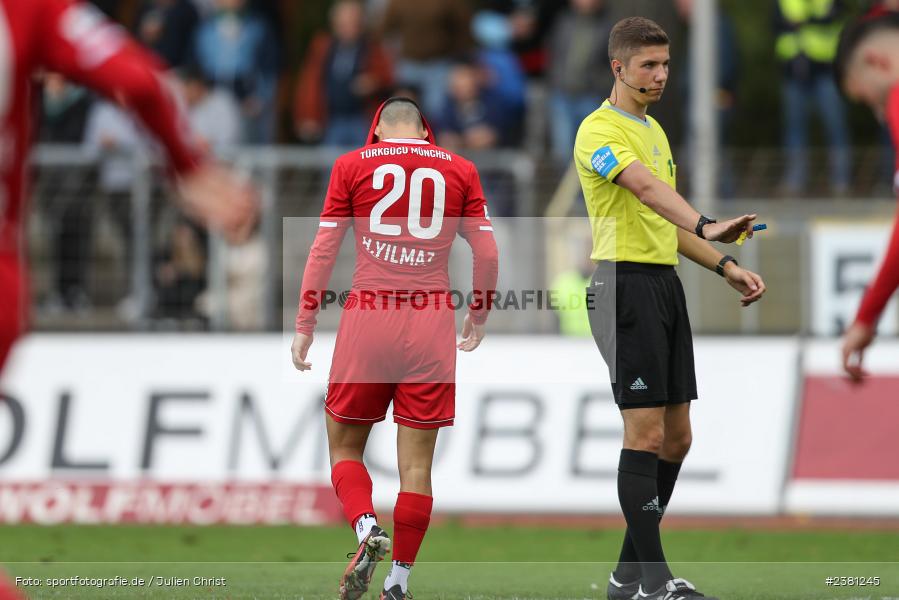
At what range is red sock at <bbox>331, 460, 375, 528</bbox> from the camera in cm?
706

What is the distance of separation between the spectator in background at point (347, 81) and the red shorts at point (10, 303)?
10.7m

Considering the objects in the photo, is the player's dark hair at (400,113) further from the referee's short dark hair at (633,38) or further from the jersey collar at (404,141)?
the referee's short dark hair at (633,38)

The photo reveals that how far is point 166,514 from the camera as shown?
38.7 feet

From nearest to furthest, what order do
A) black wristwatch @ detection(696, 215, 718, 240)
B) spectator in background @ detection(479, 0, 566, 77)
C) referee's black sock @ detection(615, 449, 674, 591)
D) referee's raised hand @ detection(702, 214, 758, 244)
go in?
referee's raised hand @ detection(702, 214, 758, 244) < black wristwatch @ detection(696, 215, 718, 240) < referee's black sock @ detection(615, 449, 674, 591) < spectator in background @ detection(479, 0, 566, 77)

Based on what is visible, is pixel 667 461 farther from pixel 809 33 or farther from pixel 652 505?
pixel 809 33

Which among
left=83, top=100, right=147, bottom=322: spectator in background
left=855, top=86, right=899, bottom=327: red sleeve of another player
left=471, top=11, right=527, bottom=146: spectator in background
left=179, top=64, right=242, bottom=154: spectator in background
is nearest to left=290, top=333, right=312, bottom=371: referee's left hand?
left=855, top=86, right=899, bottom=327: red sleeve of another player

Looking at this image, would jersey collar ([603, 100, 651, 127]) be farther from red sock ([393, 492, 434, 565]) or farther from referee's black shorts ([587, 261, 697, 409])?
red sock ([393, 492, 434, 565])

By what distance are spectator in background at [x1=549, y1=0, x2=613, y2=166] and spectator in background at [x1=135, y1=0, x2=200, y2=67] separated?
3911 millimetres

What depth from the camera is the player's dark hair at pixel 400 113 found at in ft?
23.9

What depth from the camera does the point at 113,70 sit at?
169 inches

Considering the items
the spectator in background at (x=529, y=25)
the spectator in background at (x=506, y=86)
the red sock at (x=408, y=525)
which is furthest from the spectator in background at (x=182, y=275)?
the red sock at (x=408, y=525)

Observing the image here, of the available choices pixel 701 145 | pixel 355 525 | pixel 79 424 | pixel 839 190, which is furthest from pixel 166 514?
pixel 839 190

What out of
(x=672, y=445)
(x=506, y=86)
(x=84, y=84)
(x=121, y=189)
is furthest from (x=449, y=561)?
(x=506, y=86)

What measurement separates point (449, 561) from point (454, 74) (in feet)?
21.1
